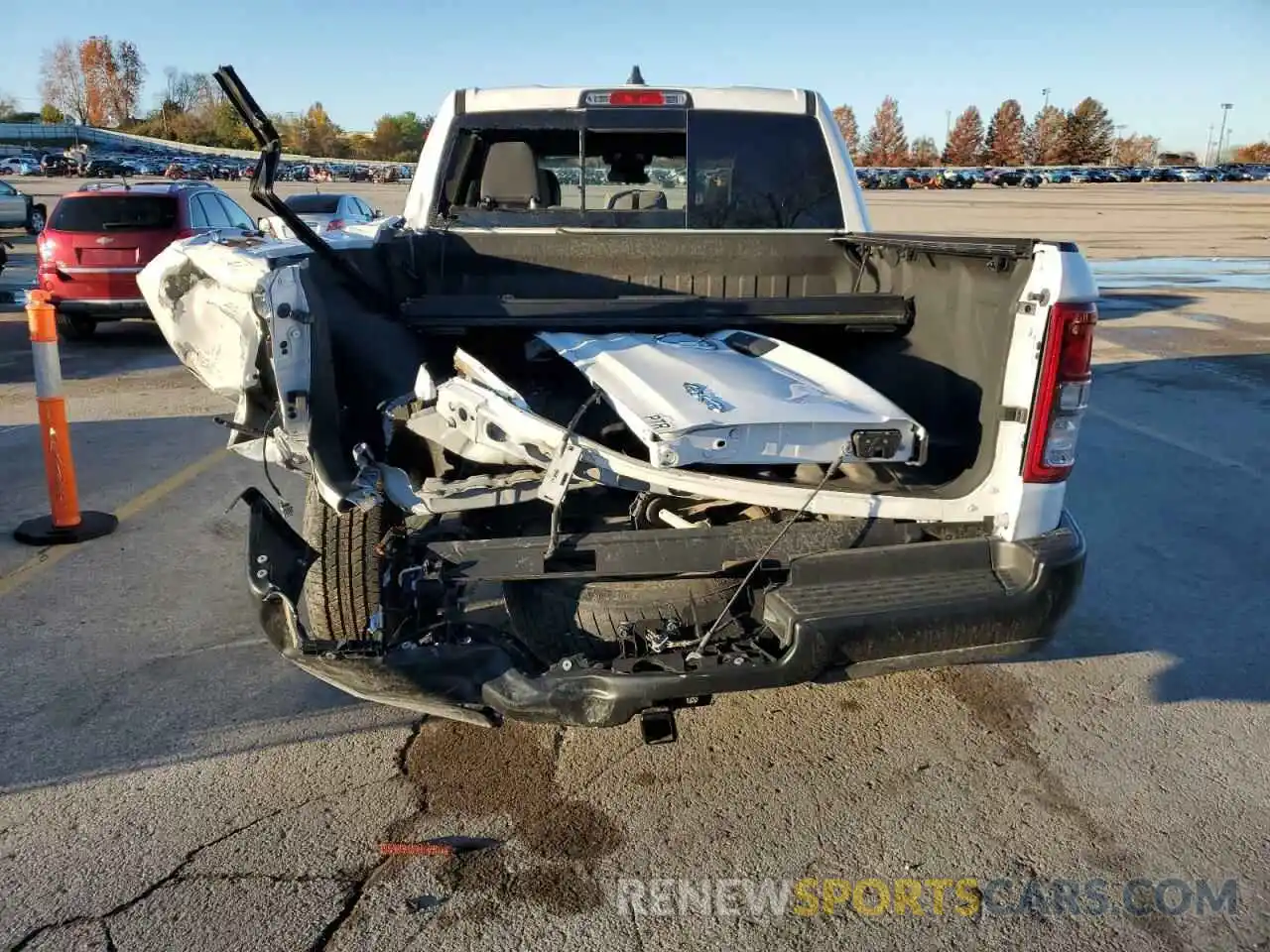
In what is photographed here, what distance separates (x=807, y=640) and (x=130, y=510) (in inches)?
188

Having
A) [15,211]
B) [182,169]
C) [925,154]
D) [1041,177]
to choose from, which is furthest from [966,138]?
[15,211]

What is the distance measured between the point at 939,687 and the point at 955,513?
119 centimetres

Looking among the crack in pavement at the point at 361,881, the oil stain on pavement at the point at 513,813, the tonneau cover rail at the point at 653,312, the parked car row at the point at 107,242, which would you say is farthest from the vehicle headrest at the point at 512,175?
the parked car row at the point at 107,242

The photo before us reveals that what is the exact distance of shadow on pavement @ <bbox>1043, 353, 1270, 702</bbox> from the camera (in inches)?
175

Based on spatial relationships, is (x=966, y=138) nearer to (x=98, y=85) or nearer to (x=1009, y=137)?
(x=1009, y=137)

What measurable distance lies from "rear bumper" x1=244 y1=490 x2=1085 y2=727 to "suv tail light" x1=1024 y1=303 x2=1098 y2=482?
0.83 feet

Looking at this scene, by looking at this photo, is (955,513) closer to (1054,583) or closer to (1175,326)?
(1054,583)

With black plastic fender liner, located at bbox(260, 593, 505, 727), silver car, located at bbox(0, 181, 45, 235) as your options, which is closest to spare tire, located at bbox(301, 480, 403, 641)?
black plastic fender liner, located at bbox(260, 593, 505, 727)

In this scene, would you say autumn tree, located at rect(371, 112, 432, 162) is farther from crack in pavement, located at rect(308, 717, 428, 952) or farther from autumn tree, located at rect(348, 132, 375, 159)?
crack in pavement, located at rect(308, 717, 428, 952)

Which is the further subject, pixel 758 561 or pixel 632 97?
pixel 632 97

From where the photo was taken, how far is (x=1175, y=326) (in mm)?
13883

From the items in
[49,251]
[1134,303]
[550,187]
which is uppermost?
[550,187]

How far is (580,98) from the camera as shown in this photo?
5234 millimetres

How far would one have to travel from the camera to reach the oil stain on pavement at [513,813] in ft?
9.57
